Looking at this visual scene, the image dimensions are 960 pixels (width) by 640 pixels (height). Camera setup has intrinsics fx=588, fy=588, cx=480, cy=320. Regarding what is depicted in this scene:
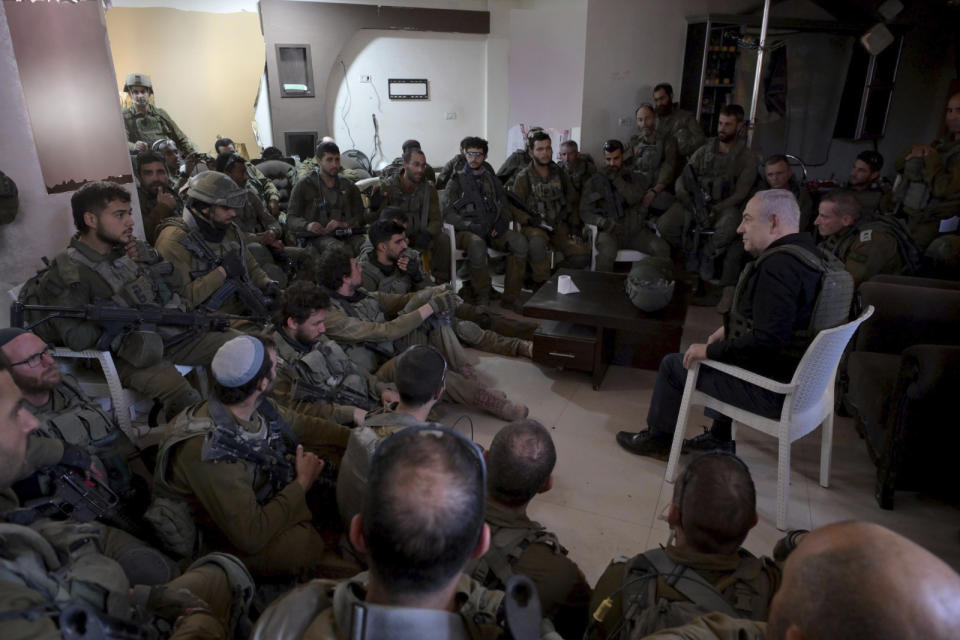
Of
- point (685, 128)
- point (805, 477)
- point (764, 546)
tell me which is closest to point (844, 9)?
point (685, 128)

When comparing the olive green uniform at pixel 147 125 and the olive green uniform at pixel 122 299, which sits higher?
the olive green uniform at pixel 147 125

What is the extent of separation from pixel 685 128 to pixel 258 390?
17.2 ft

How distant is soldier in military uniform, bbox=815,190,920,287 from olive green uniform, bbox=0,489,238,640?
3434 mm

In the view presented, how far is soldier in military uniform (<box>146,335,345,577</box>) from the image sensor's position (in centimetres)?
169

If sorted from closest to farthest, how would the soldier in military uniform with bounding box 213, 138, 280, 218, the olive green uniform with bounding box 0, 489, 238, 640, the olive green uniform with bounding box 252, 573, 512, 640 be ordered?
the olive green uniform with bounding box 252, 573, 512, 640
the olive green uniform with bounding box 0, 489, 238, 640
the soldier in military uniform with bounding box 213, 138, 280, 218

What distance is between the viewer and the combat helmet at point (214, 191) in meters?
3.14

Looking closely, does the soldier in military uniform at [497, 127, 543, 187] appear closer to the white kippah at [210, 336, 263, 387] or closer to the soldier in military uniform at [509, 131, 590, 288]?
the soldier in military uniform at [509, 131, 590, 288]

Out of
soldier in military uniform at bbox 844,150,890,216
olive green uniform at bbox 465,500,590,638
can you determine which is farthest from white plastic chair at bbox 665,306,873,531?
soldier in military uniform at bbox 844,150,890,216

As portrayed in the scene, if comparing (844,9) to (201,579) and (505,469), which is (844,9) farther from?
(201,579)

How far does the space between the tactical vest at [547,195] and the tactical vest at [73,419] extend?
375cm

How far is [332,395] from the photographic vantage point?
8.52 ft

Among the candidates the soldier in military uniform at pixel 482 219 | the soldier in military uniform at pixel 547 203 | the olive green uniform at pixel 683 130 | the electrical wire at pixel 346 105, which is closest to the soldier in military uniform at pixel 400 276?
the soldier in military uniform at pixel 482 219

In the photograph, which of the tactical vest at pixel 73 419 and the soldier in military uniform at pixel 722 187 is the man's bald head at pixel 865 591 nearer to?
the tactical vest at pixel 73 419

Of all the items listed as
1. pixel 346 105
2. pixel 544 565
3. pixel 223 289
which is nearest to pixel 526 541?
pixel 544 565
